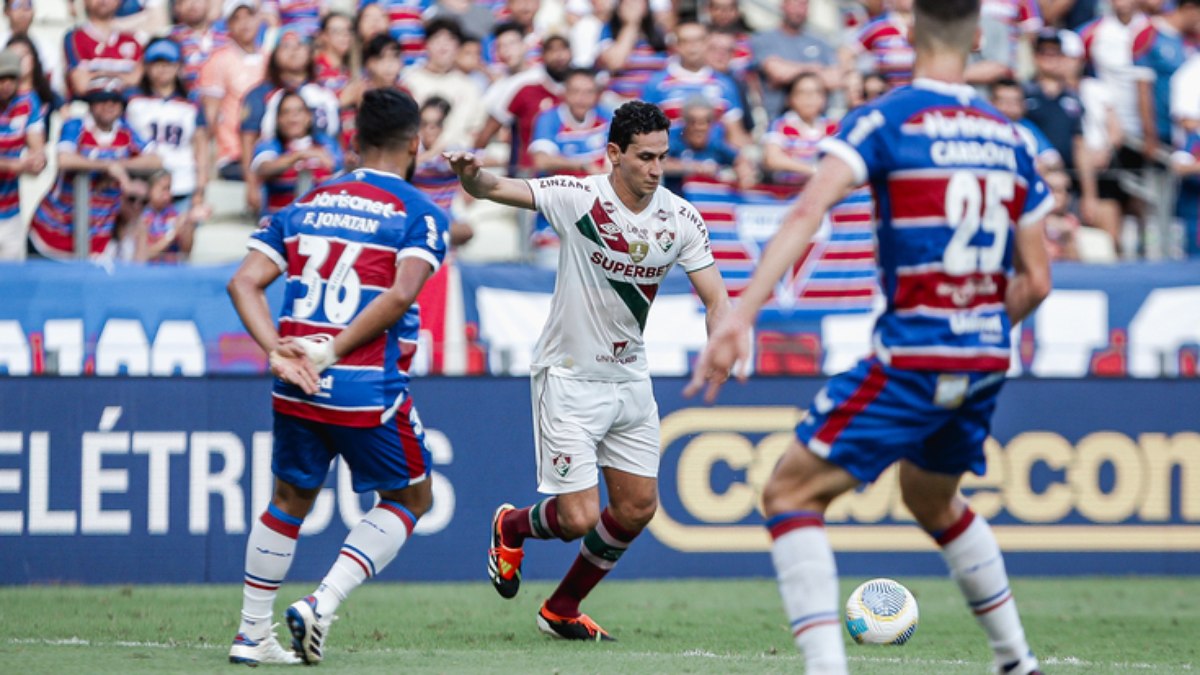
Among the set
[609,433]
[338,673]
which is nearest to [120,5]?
[609,433]

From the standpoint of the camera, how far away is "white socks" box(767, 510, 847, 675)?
206 inches

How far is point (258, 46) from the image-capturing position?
565 inches

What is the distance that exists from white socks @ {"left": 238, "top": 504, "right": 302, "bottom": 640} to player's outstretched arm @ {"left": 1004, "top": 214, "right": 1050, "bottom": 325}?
325 centimetres

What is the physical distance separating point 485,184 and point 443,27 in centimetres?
701

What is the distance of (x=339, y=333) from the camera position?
693 centimetres

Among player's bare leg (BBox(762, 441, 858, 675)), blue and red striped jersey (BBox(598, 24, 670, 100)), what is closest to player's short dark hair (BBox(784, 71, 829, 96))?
blue and red striped jersey (BBox(598, 24, 670, 100))

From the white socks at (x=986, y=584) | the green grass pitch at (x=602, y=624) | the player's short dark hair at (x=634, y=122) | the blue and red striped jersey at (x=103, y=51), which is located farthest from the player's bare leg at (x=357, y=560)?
the blue and red striped jersey at (x=103, y=51)

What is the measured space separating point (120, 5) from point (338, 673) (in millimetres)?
8964

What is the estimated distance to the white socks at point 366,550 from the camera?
23.0ft

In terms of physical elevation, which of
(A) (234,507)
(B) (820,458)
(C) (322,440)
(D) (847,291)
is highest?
(B) (820,458)

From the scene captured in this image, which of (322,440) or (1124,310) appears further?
(1124,310)

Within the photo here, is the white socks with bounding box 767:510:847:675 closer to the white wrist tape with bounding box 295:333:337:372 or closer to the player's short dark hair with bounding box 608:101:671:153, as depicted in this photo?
the white wrist tape with bounding box 295:333:337:372

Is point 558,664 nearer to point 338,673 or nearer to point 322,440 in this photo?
point 338,673

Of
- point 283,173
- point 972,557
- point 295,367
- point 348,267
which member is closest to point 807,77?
point 283,173
